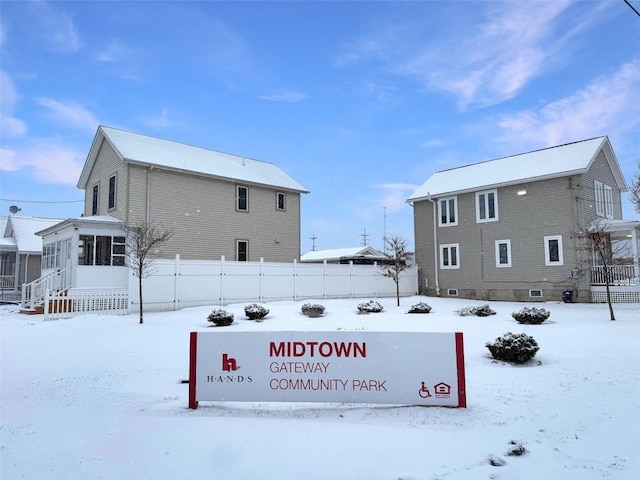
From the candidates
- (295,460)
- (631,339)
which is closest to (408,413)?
(295,460)

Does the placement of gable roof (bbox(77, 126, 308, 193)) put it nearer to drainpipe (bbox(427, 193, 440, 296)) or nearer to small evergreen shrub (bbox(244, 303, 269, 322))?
drainpipe (bbox(427, 193, 440, 296))

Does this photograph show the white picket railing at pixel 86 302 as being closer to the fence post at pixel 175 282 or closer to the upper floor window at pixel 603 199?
the fence post at pixel 175 282

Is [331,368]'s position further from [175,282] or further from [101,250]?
[101,250]

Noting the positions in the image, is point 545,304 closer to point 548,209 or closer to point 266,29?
point 548,209

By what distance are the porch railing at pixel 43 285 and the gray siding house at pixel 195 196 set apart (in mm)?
3365

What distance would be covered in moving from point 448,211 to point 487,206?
7.68ft

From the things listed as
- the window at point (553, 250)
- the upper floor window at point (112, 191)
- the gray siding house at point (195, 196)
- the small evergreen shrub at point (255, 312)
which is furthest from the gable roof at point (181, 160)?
the window at point (553, 250)

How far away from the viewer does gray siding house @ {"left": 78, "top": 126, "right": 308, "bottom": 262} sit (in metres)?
20.2

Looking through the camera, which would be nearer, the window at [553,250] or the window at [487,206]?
the window at [553,250]

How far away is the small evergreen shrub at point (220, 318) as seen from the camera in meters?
13.5

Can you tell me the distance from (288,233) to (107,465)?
2162cm

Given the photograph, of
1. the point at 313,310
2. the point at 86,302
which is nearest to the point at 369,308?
the point at 313,310

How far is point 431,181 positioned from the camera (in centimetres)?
2775

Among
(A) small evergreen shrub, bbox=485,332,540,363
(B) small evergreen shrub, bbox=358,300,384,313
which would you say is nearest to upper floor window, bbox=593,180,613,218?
(B) small evergreen shrub, bbox=358,300,384,313
